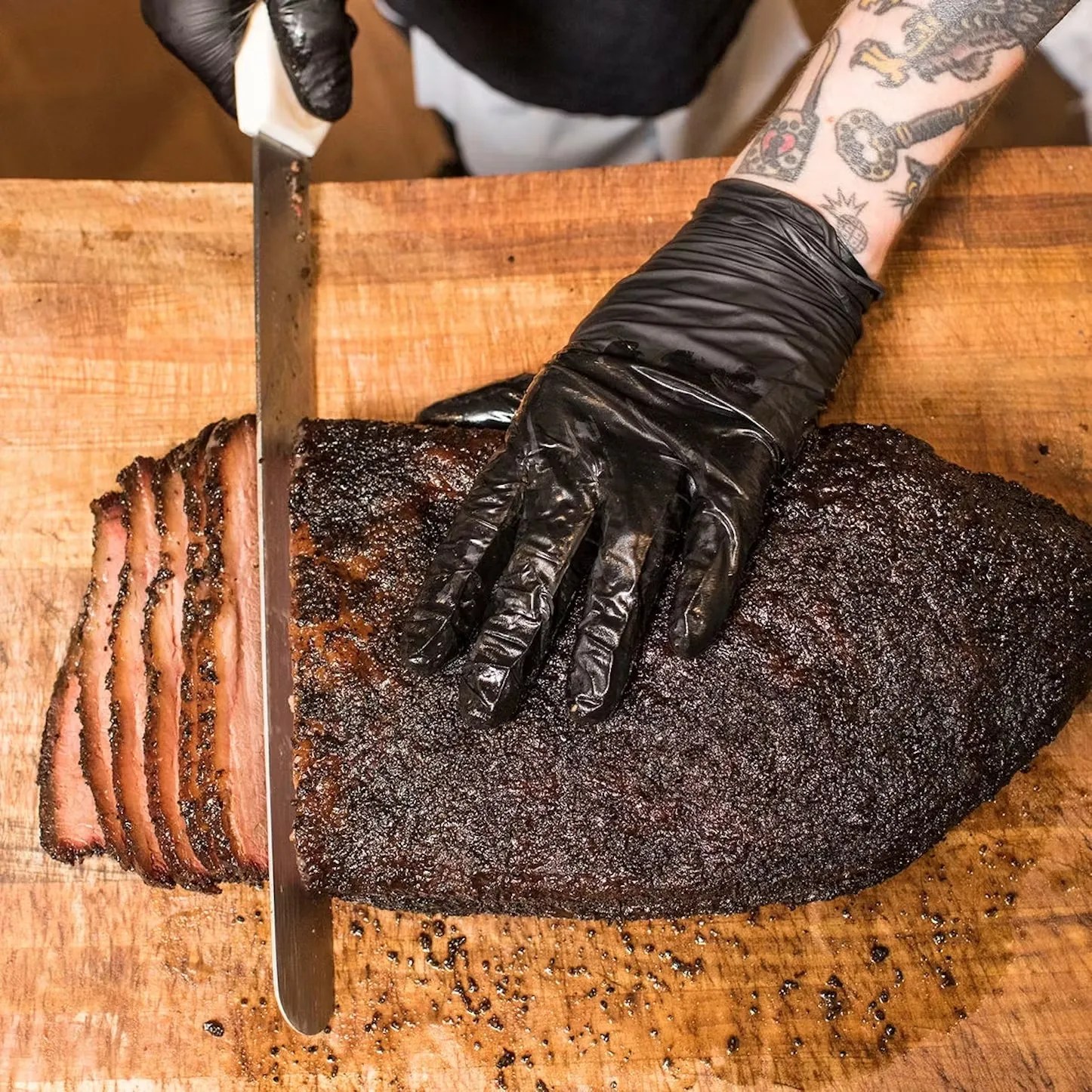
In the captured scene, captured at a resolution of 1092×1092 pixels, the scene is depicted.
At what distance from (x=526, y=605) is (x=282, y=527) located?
664mm

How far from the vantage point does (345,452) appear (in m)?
2.33

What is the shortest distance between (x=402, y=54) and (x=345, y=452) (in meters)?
3.08

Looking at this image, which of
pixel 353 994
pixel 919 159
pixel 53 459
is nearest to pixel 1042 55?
pixel 919 159

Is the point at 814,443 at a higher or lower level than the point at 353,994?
higher

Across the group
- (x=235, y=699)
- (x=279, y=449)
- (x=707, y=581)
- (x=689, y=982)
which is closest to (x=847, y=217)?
(x=707, y=581)

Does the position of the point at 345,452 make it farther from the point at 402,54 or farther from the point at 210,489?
the point at 402,54

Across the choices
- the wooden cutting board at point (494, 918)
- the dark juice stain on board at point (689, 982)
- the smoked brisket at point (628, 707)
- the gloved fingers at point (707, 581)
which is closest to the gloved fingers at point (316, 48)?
the wooden cutting board at point (494, 918)

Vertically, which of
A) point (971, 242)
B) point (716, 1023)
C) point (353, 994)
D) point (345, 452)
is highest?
point (971, 242)

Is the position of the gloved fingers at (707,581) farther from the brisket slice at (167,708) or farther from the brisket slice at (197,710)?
the brisket slice at (167,708)

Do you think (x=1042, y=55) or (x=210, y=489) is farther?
(x=1042, y=55)

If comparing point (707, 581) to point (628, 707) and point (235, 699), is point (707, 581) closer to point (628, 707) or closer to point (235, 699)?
point (628, 707)

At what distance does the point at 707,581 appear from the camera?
79.5 inches

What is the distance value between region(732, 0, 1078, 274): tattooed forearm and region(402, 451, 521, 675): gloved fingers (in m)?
1.05

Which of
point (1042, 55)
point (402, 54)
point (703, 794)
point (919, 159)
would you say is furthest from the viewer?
point (402, 54)
